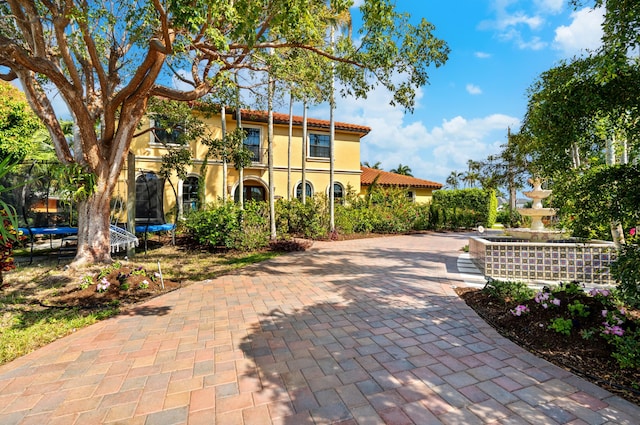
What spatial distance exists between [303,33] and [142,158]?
13.7m

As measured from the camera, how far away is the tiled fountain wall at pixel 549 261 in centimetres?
→ 599

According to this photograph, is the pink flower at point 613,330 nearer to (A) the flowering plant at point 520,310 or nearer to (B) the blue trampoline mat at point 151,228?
(A) the flowering plant at point 520,310

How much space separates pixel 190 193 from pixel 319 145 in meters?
8.65

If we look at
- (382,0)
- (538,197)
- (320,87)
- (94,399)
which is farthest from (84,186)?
(538,197)

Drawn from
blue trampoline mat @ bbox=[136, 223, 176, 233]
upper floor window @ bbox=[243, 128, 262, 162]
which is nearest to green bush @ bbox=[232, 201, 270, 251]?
blue trampoline mat @ bbox=[136, 223, 176, 233]

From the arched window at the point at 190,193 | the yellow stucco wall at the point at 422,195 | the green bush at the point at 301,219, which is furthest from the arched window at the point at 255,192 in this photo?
the yellow stucco wall at the point at 422,195

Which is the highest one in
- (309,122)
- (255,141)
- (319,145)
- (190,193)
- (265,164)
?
(309,122)

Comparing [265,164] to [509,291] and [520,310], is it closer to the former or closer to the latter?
[509,291]

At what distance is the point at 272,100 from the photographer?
35.4 feet

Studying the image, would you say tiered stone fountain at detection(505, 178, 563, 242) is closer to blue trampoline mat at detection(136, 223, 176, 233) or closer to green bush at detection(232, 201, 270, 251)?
green bush at detection(232, 201, 270, 251)

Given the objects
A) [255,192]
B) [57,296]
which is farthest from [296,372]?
[255,192]

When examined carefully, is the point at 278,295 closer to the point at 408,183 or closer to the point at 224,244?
the point at 224,244

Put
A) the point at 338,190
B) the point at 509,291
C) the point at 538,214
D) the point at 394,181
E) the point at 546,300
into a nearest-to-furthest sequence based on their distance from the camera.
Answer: the point at 546,300, the point at 509,291, the point at 538,214, the point at 338,190, the point at 394,181

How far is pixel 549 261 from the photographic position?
6250 millimetres
